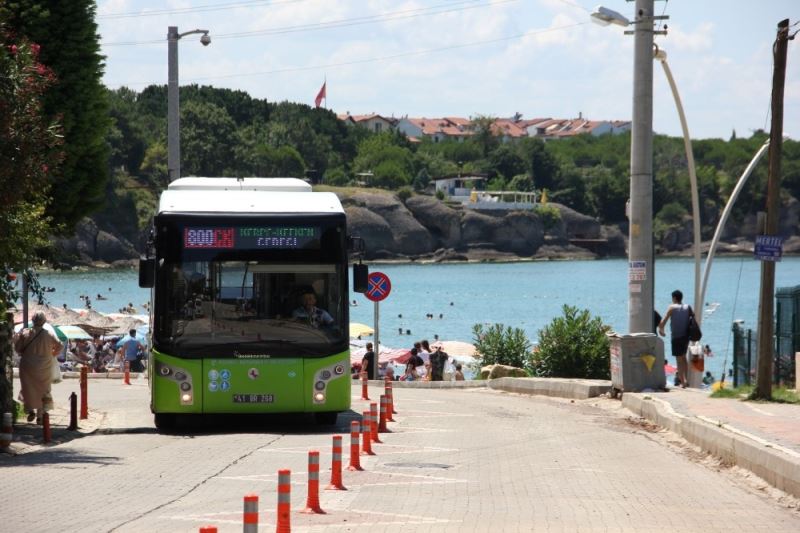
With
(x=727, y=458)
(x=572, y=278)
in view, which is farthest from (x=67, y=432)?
(x=572, y=278)

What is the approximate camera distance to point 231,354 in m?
18.5

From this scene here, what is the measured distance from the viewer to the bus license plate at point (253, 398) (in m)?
18.5

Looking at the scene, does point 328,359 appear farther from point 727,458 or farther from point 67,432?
point 727,458

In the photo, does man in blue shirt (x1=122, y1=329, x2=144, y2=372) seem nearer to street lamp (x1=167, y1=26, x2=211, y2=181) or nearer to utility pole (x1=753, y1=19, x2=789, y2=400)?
street lamp (x1=167, y1=26, x2=211, y2=181)

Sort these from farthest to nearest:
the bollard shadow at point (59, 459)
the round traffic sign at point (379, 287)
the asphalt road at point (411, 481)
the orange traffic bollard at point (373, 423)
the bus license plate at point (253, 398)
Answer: the round traffic sign at point (379, 287)
the bus license plate at point (253, 398)
the orange traffic bollard at point (373, 423)
the bollard shadow at point (59, 459)
the asphalt road at point (411, 481)

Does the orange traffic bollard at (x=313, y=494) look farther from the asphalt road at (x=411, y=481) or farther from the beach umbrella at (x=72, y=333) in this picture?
the beach umbrella at (x=72, y=333)

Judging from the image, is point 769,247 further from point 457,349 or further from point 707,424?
point 457,349

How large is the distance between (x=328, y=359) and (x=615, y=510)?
7408mm

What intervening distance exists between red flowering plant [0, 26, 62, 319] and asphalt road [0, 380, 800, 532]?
8.96 feet

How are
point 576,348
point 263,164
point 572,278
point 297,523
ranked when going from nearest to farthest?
point 297,523, point 576,348, point 572,278, point 263,164

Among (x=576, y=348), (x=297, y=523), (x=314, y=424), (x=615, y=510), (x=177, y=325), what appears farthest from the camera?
(x=576, y=348)

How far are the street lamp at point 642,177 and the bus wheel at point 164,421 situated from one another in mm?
9138

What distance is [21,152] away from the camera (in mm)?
15555

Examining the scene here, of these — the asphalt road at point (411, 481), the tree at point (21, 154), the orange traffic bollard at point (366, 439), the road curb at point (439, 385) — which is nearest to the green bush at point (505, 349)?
the road curb at point (439, 385)
